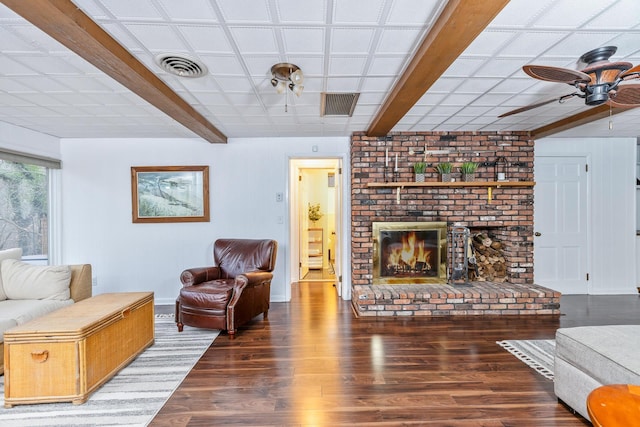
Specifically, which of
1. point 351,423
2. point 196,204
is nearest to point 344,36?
point 351,423

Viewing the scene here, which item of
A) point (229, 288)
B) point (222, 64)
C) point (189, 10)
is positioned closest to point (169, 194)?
point (229, 288)

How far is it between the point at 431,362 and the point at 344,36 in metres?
2.44

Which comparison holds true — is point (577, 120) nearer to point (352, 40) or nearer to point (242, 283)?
point (352, 40)

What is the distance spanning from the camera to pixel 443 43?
176cm

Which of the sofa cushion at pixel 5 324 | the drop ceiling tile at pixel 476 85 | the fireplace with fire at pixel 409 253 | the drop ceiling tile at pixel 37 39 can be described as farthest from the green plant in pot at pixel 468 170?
the sofa cushion at pixel 5 324

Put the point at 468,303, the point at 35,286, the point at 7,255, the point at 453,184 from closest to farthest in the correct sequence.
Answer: the point at 35,286
the point at 7,255
the point at 468,303
the point at 453,184

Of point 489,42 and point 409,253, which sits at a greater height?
point 489,42

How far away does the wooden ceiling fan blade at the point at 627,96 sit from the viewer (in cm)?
194

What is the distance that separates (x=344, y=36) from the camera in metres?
1.88

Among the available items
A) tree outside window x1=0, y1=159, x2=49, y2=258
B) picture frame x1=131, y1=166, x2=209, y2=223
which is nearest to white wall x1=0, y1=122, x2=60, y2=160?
tree outside window x1=0, y1=159, x2=49, y2=258

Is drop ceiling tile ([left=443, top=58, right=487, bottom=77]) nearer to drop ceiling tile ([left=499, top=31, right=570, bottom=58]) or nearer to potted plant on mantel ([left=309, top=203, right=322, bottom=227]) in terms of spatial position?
drop ceiling tile ([left=499, top=31, right=570, bottom=58])

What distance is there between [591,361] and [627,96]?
1.72m

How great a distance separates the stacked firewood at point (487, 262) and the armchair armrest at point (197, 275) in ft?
10.9

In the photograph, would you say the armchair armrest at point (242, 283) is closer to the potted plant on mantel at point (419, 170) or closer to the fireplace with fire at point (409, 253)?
the fireplace with fire at point (409, 253)
